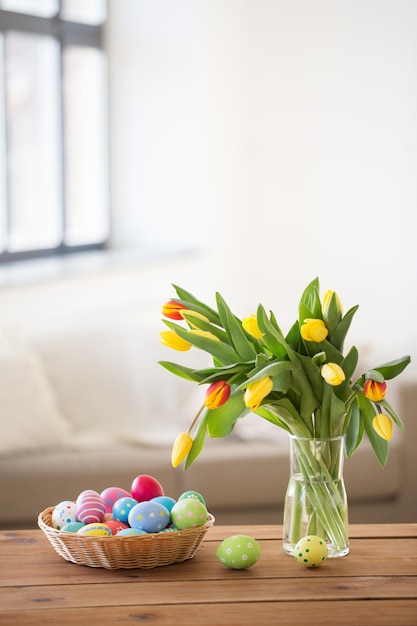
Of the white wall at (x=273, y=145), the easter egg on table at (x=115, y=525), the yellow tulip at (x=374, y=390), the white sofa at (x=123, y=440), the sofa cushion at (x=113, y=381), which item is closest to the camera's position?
the yellow tulip at (x=374, y=390)

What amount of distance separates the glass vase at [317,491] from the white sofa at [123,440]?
127cm

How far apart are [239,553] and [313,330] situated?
0.36 metres

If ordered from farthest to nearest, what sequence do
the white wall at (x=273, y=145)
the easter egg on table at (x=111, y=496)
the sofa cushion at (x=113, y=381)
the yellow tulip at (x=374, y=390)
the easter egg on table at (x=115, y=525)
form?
the white wall at (x=273, y=145), the sofa cushion at (x=113, y=381), the easter egg on table at (x=111, y=496), the easter egg on table at (x=115, y=525), the yellow tulip at (x=374, y=390)

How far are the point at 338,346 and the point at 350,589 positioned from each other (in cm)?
37

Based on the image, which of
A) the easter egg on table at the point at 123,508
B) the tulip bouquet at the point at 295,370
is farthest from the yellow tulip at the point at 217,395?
the easter egg on table at the point at 123,508

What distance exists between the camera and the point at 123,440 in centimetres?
294

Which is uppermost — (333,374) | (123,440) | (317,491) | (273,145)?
(273,145)

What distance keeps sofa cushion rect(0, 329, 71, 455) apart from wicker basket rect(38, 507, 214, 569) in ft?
4.19

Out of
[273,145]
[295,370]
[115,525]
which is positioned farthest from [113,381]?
[273,145]

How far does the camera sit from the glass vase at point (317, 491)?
1.50 meters

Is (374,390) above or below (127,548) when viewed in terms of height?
above

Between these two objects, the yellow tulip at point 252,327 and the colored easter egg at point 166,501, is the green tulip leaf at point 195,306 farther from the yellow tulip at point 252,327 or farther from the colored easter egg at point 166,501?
the colored easter egg at point 166,501

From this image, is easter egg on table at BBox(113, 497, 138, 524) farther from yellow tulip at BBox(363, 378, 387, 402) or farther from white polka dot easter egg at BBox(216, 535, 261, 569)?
yellow tulip at BBox(363, 378, 387, 402)

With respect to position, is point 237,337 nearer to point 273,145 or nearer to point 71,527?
point 71,527
